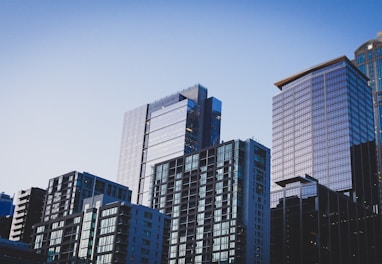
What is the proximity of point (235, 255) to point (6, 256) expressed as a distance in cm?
7872

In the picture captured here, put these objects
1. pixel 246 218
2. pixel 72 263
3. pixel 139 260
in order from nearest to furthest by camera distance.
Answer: pixel 139 260
pixel 72 263
pixel 246 218

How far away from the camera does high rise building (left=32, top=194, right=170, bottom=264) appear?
17138 centimetres

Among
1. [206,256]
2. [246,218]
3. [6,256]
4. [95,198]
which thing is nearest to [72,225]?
[95,198]

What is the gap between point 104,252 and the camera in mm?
173375

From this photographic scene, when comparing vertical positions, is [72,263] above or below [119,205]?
below

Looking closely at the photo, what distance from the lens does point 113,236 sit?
Answer: 17288 cm

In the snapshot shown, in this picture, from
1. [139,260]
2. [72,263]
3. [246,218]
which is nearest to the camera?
[139,260]

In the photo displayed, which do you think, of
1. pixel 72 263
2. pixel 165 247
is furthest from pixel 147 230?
pixel 72 263

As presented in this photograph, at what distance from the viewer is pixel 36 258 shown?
608 ft

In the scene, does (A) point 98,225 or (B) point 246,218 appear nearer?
(A) point 98,225

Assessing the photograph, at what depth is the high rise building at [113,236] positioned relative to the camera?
171m

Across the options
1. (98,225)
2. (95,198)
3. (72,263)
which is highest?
(95,198)

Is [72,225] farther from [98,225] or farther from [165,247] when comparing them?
[165,247]

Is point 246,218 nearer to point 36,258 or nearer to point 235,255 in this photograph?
point 235,255
